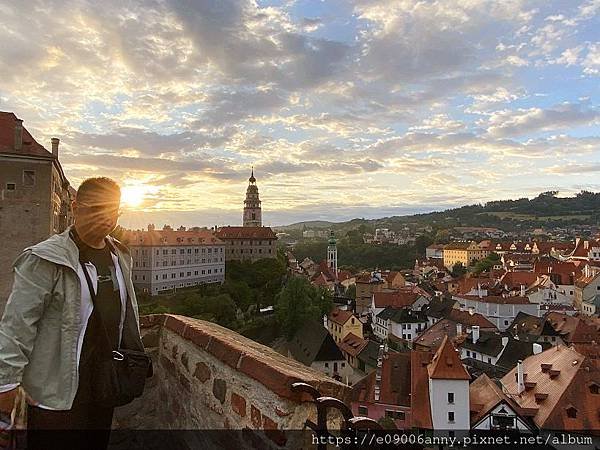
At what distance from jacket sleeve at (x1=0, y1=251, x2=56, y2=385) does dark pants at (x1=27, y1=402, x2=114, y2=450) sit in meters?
0.24

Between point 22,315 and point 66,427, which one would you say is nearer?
point 22,315

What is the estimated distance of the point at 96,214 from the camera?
74.7 inches

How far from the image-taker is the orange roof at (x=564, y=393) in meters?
13.8

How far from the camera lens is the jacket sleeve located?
1574 millimetres

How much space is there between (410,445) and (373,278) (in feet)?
187

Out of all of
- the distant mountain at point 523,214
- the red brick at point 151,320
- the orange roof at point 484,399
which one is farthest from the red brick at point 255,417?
the distant mountain at point 523,214

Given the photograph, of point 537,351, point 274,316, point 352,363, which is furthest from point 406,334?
point 537,351

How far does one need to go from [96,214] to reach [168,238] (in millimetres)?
42628

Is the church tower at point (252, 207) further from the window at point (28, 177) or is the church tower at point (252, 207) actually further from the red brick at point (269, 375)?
the red brick at point (269, 375)

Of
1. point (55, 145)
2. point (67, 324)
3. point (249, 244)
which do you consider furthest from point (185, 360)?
point (249, 244)

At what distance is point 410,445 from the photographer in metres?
1.54

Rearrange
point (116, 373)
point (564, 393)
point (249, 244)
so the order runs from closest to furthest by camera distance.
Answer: point (116, 373)
point (564, 393)
point (249, 244)

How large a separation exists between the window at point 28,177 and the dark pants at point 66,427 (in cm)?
1974

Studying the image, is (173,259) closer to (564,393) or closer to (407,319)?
(407,319)
